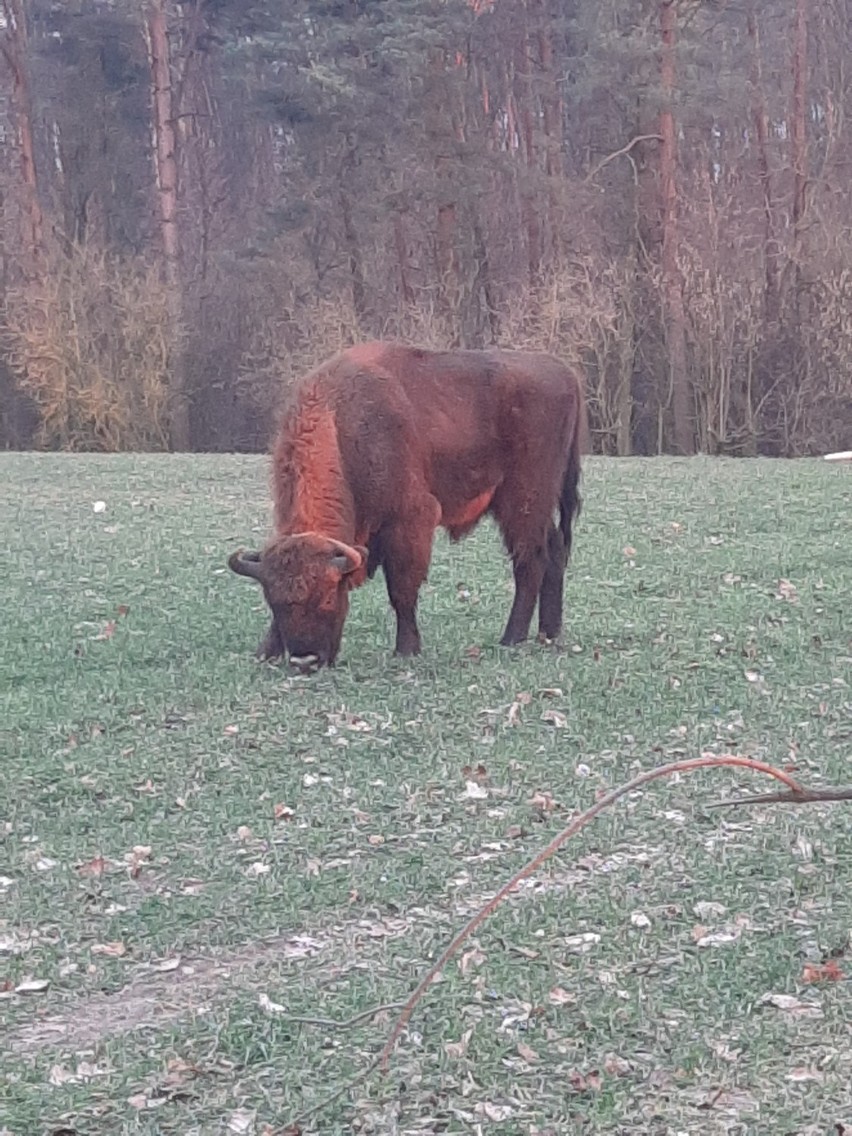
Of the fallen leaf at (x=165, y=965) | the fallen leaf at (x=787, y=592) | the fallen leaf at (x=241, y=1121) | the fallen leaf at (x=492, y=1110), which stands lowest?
the fallen leaf at (x=787, y=592)

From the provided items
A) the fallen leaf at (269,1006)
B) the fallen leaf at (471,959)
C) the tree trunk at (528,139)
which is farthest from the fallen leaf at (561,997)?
the tree trunk at (528,139)

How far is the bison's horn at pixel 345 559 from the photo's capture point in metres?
8.02

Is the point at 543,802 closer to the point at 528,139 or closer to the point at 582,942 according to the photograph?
the point at 582,942

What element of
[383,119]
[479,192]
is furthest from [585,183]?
[383,119]

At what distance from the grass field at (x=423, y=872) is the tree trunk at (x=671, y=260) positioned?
14650 millimetres

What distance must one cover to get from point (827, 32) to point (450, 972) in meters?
30.2

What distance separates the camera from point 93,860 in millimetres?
5340

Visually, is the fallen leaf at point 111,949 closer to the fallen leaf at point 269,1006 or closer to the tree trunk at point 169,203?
the fallen leaf at point 269,1006

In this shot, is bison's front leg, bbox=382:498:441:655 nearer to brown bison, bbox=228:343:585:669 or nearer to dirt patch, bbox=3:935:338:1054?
brown bison, bbox=228:343:585:669

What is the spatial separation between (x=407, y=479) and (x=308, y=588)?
0.94 metres

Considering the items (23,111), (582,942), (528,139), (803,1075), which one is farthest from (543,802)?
(23,111)

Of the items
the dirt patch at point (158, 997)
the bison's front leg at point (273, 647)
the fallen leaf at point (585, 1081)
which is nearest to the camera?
the fallen leaf at point (585, 1081)

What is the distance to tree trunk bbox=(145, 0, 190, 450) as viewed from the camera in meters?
28.0

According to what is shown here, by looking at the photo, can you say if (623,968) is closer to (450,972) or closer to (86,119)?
(450,972)
